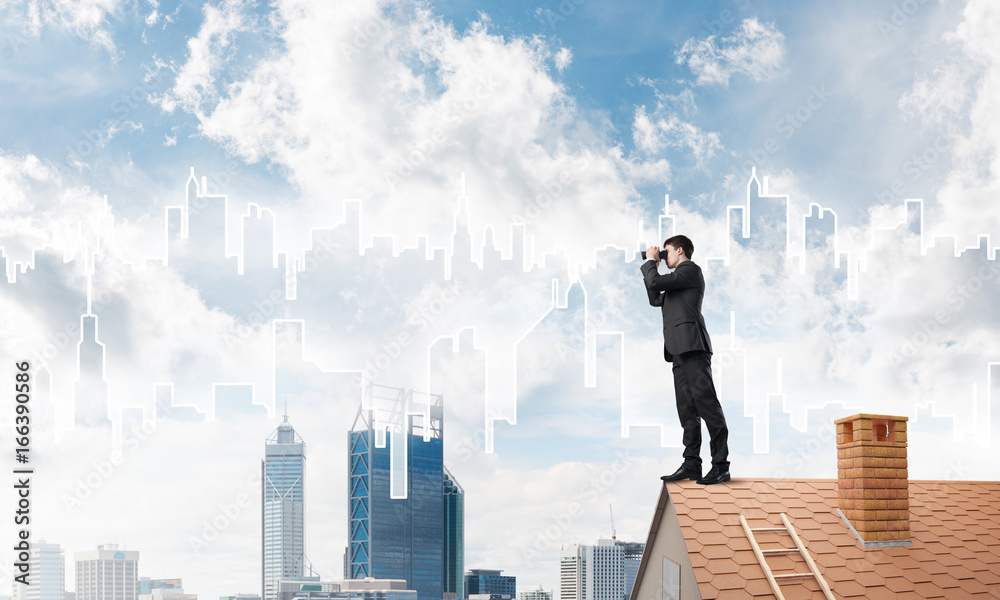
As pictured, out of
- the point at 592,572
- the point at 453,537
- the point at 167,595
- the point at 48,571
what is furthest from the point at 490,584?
the point at 48,571

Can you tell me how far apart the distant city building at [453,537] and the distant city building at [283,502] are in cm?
5374

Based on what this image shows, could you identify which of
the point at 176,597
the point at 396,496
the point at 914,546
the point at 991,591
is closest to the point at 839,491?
the point at 914,546

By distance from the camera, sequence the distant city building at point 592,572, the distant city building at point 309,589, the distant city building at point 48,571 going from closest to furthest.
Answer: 1. the distant city building at point 48,571
2. the distant city building at point 592,572
3. the distant city building at point 309,589

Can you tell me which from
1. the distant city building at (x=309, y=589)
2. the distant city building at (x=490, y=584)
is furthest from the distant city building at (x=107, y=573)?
the distant city building at (x=490, y=584)

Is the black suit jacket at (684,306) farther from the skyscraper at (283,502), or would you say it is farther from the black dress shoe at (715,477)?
the skyscraper at (283,502)

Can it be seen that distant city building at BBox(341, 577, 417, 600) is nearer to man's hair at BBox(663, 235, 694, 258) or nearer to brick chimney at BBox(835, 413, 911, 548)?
brick chimney at BBox(835, 413, 911, 548)

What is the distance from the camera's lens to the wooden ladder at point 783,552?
25.8ft

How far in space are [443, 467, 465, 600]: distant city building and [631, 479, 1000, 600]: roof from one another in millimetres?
114001

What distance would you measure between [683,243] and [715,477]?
9.89 ft

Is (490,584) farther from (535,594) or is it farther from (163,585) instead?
(163,585)

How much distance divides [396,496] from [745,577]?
123543mm

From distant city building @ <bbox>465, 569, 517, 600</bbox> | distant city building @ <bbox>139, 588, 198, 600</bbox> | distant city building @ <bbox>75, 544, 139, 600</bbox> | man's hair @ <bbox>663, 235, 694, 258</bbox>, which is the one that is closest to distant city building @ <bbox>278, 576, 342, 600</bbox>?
distant city building @ <bbox>139, 588, 198, 600</bbox>

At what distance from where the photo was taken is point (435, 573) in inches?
4631

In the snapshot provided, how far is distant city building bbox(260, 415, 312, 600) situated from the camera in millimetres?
162375
